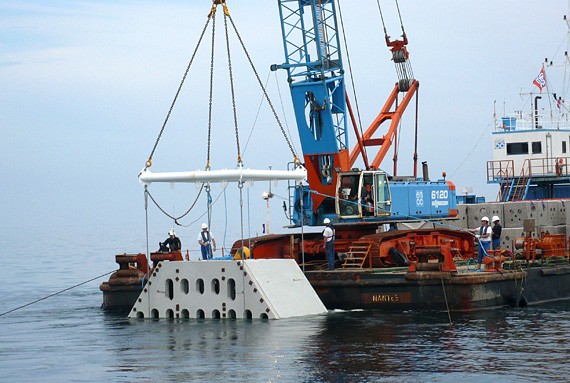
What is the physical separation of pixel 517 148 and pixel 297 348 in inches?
1173

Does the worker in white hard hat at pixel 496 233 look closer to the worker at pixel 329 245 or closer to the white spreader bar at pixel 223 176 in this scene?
the worker at pixel 329 245

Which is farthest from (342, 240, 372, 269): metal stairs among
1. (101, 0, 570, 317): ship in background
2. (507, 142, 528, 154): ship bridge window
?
(507, 142, 528, 154): ship bridge window

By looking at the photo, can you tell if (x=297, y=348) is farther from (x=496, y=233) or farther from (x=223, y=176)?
(x=496, y=233)

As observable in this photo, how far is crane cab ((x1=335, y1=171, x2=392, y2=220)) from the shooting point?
3784 centimetres

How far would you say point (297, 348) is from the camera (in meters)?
26.3

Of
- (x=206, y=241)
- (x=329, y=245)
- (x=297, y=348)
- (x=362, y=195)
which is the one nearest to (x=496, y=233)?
(x=362, y=195)

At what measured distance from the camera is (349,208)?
3838 centimetres

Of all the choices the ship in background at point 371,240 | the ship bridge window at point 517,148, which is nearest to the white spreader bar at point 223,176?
the ship in background at point 371,240

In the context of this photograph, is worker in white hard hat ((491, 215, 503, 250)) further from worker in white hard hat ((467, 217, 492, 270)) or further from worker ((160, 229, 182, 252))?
worker ((160, 229, 182, 252))

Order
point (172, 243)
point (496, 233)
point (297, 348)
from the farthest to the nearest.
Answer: point (172, 243)
point (496, 233)
point (297, 348)

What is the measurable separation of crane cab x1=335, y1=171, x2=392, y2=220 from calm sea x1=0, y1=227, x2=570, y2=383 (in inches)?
208

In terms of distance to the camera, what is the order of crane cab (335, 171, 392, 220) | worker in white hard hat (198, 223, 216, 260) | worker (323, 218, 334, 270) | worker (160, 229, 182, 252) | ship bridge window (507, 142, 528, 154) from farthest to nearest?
ship bridge window (507, 142, 528, 154) < worker (160, 229, 182, 252) < worker in white hard hat (198, 223, 216, 260) < crane cab (335, 171, 392, 220) < worker (323, 218, 334, 270)

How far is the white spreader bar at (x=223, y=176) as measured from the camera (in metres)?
32.0

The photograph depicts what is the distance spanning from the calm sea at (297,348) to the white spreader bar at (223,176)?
375 cm
